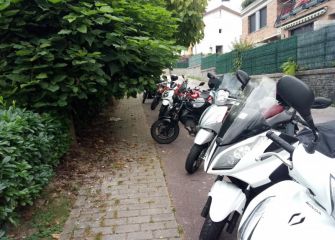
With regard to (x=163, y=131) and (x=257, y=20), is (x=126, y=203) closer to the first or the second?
(x=163, y=131)

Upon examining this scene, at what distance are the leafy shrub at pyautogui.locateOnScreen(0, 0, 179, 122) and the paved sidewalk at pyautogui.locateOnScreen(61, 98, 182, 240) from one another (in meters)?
1.27

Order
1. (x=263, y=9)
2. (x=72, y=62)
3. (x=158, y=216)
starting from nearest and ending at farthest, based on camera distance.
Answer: (x=158, y=216), (x=72, y=62), (x=263, y=9)

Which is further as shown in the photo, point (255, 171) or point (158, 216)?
point (158, 216)

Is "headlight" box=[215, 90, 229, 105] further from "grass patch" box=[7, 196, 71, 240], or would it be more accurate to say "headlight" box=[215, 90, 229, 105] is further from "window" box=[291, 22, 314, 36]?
"window" box=[291, 22, 314, 36]

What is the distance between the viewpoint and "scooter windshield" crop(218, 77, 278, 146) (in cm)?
271

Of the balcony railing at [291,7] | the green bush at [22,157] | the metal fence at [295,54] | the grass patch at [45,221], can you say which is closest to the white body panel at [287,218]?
the green bush at [22,157]

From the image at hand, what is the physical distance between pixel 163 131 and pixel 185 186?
92.5 inches

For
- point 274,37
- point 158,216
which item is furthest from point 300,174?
point 274,37

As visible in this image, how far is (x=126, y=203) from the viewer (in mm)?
4207

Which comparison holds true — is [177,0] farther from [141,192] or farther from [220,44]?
[220,44]

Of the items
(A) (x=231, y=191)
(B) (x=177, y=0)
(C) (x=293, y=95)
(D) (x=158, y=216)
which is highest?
(B) (x=177, y=0)

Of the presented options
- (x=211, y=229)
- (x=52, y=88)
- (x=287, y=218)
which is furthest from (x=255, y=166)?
(x=52, y=88)

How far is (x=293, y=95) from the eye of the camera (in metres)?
1.68

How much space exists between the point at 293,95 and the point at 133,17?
179 inches
